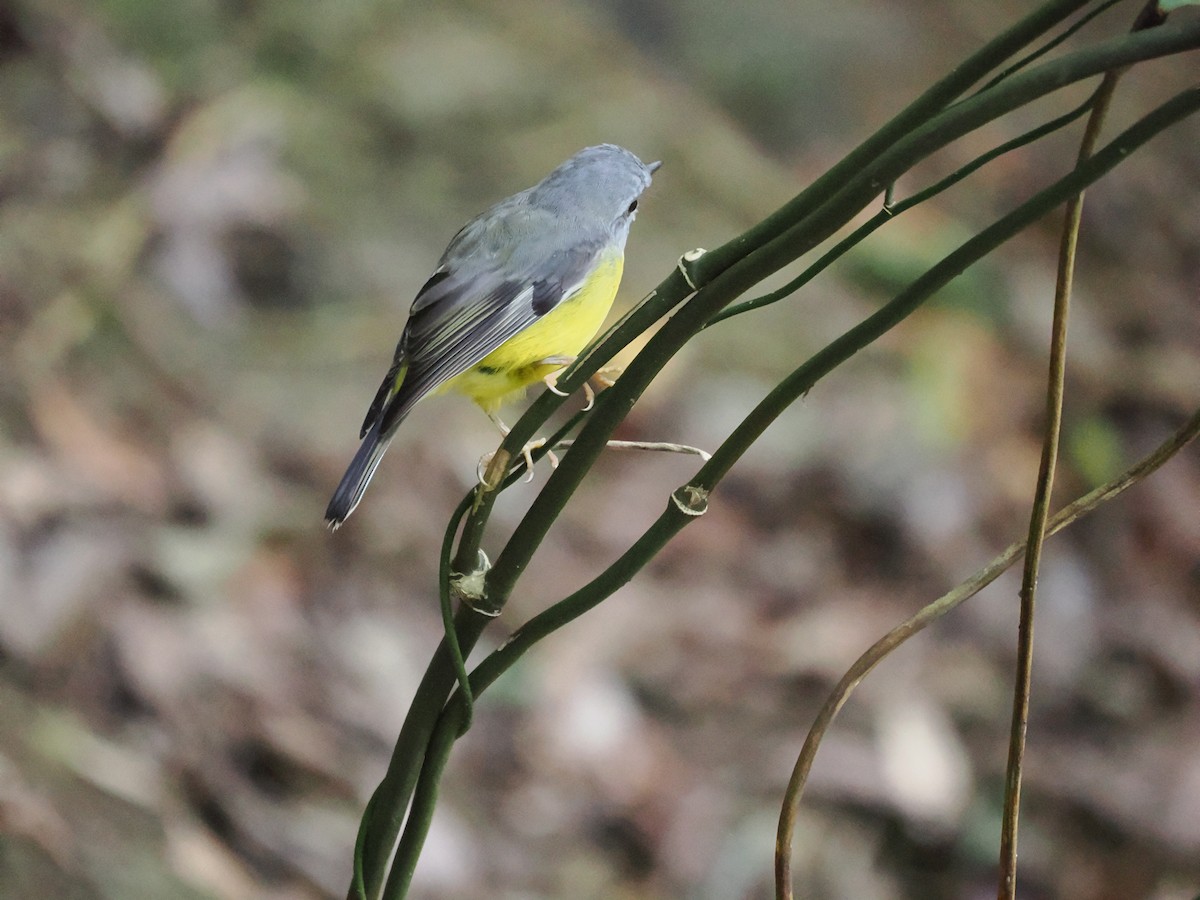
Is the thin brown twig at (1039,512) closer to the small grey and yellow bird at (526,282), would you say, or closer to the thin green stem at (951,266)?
the thin green stem at (951,266)

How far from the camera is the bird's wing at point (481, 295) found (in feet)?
5.85

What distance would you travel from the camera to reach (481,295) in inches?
72.7

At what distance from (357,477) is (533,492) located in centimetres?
177

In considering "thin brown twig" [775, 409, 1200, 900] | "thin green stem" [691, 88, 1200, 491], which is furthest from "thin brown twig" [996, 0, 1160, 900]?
"thin green stem" [691, 88, 1200, 491]

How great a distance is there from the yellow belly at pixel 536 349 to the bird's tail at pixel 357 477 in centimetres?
12

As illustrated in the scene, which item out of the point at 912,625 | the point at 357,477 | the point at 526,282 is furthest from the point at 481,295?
the point at 912,625

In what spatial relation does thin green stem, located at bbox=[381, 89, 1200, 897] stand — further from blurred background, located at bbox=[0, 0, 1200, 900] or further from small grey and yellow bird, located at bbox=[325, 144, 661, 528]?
blurred background, located at bbox=[0, 0, 1200, 900]

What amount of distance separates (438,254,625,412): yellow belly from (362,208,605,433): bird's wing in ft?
0.08

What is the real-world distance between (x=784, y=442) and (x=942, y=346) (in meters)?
0.81

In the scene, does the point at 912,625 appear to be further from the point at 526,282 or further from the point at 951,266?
the point at 526,282

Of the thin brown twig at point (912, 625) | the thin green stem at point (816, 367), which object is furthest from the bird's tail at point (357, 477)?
the thin brown twig at point (912, 625)

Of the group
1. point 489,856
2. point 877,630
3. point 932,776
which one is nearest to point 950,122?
point 489,856

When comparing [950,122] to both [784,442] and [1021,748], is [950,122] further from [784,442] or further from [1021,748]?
[784,442]

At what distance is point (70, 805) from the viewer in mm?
2145
